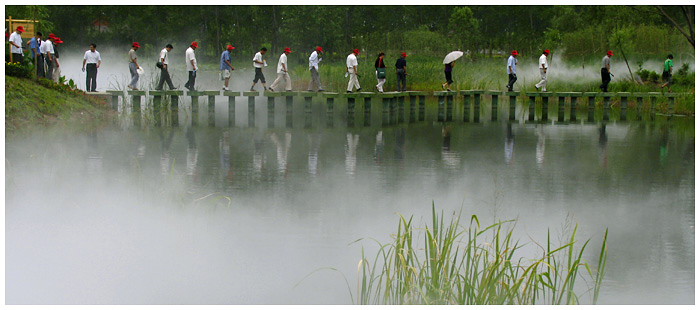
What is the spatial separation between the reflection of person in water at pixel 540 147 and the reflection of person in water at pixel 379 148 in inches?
105

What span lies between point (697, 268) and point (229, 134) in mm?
12123

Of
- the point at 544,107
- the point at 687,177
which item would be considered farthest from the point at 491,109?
the point at 687,177

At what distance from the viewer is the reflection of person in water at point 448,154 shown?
15.2m

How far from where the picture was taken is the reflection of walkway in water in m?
15.1

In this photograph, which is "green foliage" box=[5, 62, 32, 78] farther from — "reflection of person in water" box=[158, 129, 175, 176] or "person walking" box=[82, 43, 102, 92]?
"reflection of person in water" box=[158, 129, 175, 176]

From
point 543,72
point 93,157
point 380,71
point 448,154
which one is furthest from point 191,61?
point 543,72

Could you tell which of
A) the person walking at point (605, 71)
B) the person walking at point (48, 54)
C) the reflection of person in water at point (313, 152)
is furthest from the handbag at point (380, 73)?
the person walking at point (48, 54)

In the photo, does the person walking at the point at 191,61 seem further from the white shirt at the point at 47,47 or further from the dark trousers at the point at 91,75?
the white shirt at the point at 47,47

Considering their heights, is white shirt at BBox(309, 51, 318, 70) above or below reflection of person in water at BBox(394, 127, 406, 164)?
above

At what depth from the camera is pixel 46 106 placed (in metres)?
18.0

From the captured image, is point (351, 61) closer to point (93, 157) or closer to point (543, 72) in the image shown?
point (543, 72)

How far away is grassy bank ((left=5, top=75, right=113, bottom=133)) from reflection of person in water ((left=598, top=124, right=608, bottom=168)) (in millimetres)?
10094

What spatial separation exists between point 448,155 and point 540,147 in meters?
2.34

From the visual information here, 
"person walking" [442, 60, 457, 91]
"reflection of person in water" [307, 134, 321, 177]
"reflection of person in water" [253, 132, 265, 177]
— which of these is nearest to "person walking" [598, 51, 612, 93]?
"person walking" [442, 60, 457, 91]
